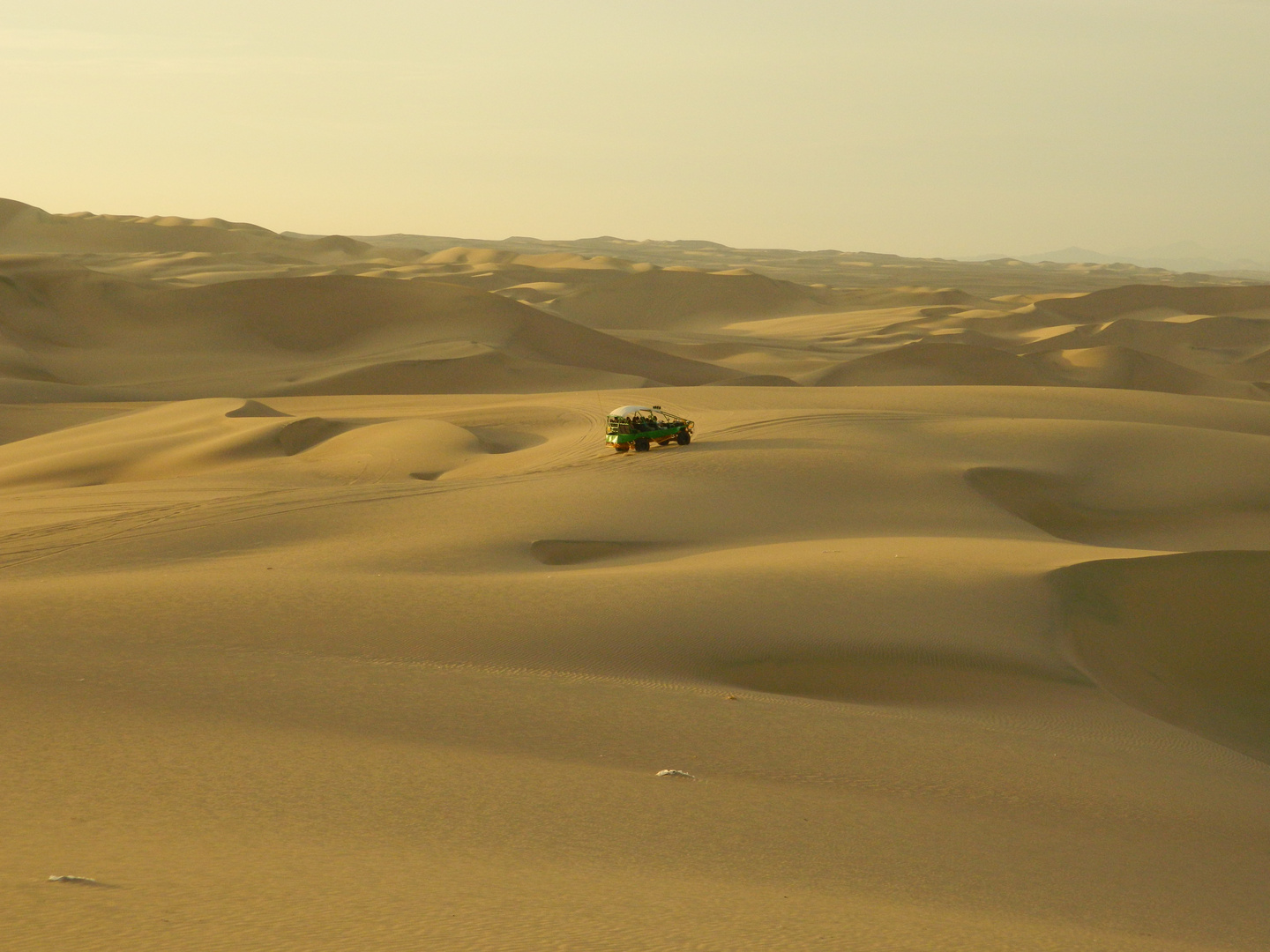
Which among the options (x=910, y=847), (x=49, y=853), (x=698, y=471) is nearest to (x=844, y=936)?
(x=910, y=847)

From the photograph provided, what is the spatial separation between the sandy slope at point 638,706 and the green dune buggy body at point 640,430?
0.52 metres

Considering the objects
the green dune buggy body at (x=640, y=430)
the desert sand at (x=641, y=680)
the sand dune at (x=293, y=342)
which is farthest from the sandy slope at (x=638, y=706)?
the sand dune at (x=293, y=342)

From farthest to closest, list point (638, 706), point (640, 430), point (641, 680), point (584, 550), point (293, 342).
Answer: point (293, 342) → point (640, 430) → point (584, 550) → point (641, 680) → point (638, 706)

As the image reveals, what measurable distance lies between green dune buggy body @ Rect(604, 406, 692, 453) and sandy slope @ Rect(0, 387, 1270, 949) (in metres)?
Answer: 0.52

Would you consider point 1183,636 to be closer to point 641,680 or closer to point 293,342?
point 641,680

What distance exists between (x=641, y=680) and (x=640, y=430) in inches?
374

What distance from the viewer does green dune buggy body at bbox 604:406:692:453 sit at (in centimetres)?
1866

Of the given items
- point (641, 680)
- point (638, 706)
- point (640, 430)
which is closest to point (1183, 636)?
point (641, 680)

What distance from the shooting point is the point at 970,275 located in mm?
142750

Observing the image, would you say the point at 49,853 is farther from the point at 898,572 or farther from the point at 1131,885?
the point at 898,572

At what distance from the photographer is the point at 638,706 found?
8.59 metres

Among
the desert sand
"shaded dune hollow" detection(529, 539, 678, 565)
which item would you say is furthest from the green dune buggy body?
"shaded dune hollow" detection(529, 539, 678, 565)

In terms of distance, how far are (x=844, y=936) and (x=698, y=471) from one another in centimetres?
1268

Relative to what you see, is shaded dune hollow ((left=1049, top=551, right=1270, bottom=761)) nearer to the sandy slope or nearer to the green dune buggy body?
the sandy slope
